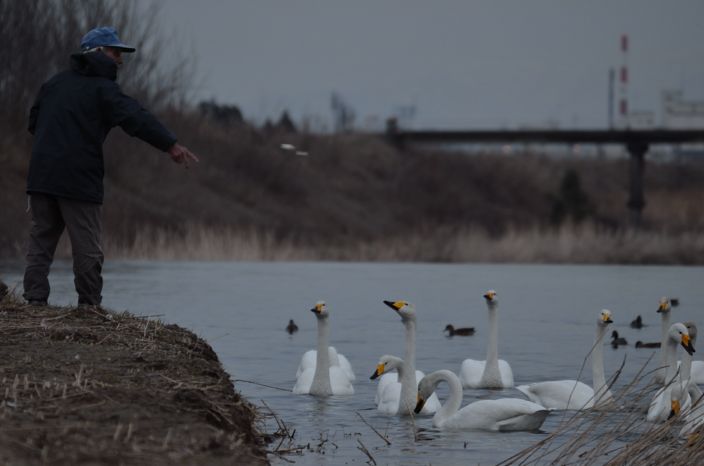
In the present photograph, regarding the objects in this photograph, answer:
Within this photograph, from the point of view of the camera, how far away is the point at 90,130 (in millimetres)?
9484

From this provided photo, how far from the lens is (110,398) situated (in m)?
6.54

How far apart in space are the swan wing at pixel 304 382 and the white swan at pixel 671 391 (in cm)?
321

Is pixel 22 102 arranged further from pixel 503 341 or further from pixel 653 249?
pixel 503 341

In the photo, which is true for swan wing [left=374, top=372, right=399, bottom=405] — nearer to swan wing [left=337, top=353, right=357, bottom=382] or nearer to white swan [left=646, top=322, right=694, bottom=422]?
swan wing [left=337, top=353, right=357, bottom=382]

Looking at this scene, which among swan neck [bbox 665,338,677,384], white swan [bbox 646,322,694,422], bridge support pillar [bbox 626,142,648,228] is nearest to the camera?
white swan [bbox 646,322,694,422]

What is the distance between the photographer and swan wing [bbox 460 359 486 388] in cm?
1359

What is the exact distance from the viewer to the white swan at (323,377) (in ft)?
40.8

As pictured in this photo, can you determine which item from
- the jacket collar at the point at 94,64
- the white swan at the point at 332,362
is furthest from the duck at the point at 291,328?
the jacket collar at the point at 94,64

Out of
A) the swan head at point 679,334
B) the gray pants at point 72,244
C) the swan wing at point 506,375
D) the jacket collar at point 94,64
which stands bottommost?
the swan wing at point 506,375

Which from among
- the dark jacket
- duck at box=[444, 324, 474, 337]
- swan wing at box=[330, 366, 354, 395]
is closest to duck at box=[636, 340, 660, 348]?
duck at box=[444, 324, 474, 337]

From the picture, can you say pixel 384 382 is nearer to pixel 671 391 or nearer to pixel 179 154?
pixel 671 391

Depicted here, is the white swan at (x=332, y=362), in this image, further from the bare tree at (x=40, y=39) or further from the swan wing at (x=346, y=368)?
the bare tree at (x=40, y=39)

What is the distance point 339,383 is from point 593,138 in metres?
53.5

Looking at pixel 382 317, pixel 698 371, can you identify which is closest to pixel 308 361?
pixel 698 371
